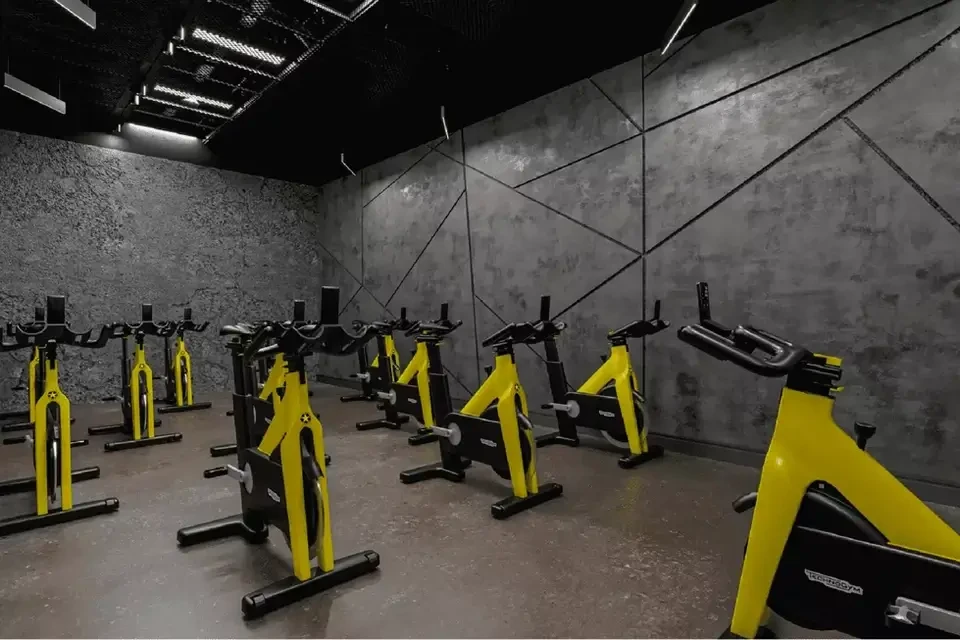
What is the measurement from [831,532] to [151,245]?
26.4ft

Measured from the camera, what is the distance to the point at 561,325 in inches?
156

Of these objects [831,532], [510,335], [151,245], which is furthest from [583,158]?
[151,245]

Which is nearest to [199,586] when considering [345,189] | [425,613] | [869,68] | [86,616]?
[86,616]

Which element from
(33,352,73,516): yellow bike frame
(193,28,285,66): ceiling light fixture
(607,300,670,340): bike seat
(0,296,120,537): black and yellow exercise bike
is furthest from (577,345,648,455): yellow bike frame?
(193,28,285,66): ceiling light fixture

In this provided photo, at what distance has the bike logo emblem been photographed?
1.44 m

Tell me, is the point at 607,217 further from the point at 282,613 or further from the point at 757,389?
the point at 282,613

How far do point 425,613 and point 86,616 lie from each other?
1281mm

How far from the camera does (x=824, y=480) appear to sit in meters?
1.47

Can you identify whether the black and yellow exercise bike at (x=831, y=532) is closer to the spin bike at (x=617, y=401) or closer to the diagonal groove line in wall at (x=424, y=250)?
the spin bike at (x=617, y=401)

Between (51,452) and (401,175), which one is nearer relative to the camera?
(51,452)

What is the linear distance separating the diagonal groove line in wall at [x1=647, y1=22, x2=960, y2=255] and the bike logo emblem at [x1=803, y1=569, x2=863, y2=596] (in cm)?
311

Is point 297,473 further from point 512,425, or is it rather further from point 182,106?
point 182,106

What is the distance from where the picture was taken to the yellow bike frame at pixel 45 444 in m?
2.85

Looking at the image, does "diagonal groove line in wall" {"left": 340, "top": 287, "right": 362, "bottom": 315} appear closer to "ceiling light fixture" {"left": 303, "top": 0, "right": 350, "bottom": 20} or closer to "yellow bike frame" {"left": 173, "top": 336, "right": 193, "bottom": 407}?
"yellow bike frame" {"left": 173, "top": 336, "right": 193, "bottom": 407}
